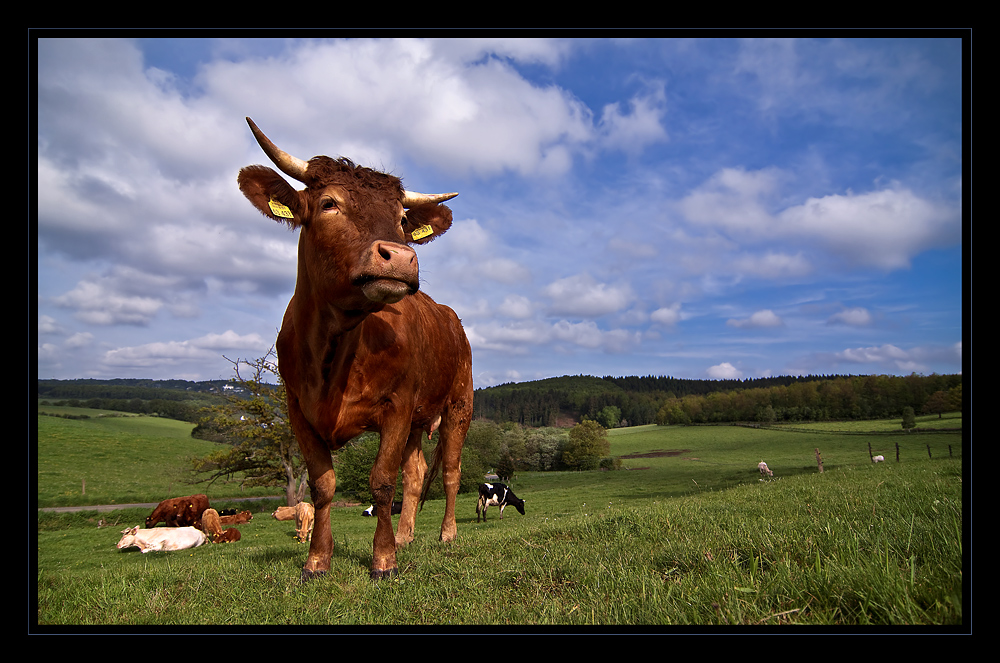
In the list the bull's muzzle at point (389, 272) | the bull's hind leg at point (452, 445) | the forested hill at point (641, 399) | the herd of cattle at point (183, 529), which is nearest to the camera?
the bull's muzzle at point (389, 272)

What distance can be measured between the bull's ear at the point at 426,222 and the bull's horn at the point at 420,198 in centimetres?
9

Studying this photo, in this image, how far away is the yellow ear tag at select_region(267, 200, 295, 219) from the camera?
4203mm

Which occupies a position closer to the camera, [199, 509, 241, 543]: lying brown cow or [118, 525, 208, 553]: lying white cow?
[118, 525, 208, 553]: lying white cow

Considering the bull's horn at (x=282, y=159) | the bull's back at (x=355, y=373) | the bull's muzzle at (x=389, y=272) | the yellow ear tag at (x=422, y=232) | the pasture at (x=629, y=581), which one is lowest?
the pasture at (x=629, y=581)

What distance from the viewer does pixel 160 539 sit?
15258mm

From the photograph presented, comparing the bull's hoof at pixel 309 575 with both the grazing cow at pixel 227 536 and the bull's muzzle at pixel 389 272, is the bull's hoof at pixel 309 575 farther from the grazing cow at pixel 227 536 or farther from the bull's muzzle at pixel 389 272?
the grazing cow at pixel 227 536

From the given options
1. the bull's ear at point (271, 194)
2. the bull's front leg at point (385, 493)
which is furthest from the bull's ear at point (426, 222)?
the bull's front leg at point (385, 493)

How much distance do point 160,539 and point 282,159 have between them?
1632cm

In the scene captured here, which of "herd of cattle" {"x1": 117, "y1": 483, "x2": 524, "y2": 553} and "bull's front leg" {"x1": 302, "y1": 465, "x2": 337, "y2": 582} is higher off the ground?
"bull's front leg" {"x1": 302, "y1": 465, "x2": 337, "y2": 582}

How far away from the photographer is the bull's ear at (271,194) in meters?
4.19

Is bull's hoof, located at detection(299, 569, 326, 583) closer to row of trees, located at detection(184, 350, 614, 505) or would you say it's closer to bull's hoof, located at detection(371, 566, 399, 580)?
bull's hoof, located at detection(371, 566, 399, 580)

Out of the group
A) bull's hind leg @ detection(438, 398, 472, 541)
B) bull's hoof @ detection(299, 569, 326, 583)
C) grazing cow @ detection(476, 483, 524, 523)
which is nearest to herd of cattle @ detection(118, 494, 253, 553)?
grazing cow @ detection(476, 483, 524, 523)

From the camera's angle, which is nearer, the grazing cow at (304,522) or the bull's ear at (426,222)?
the bull's ear at (426,222)
